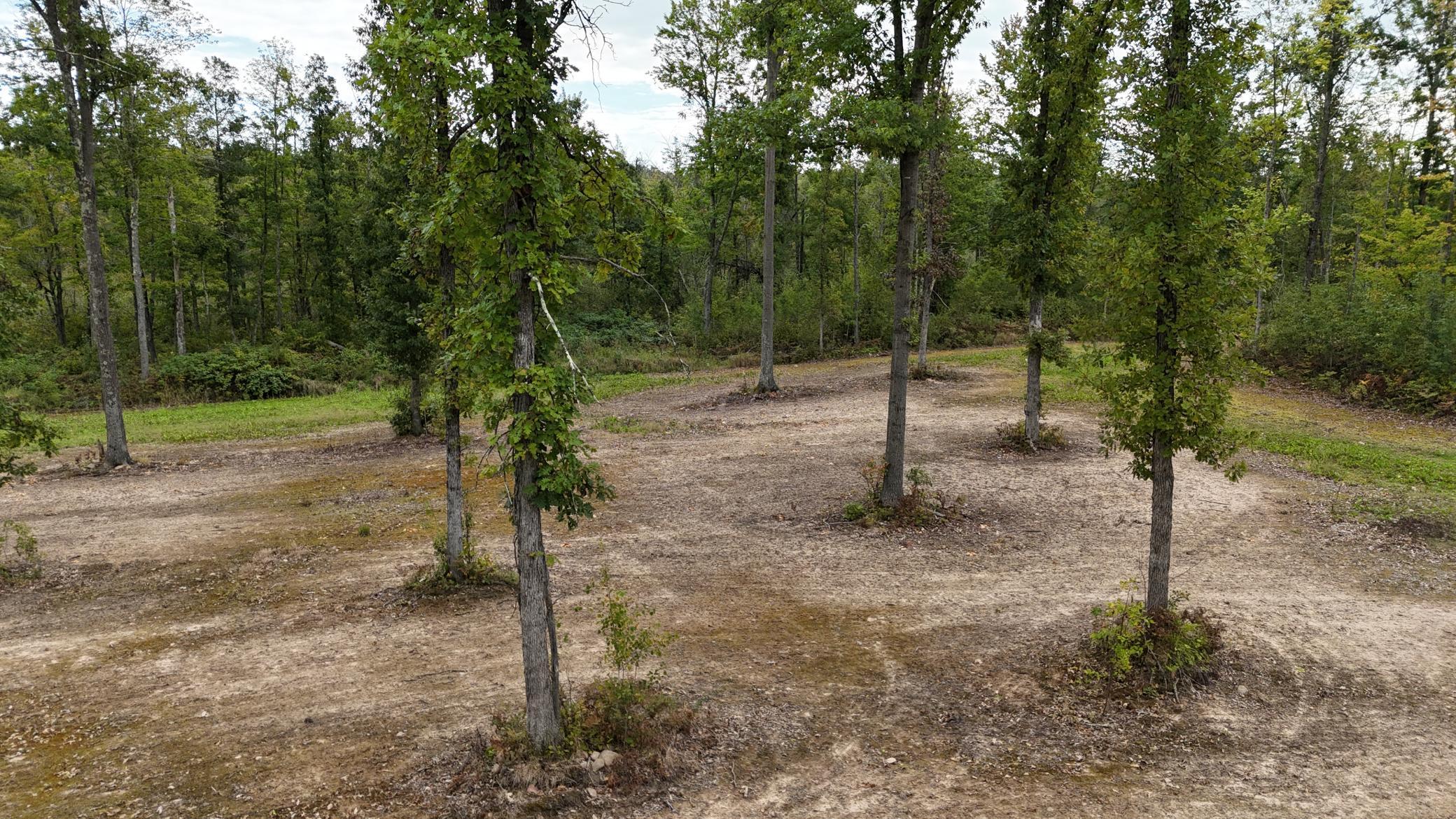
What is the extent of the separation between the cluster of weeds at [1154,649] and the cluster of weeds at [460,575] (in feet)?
20.7

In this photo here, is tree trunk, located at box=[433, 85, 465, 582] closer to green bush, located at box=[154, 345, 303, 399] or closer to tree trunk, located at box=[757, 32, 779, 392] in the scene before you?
tree trunk, located at box=[757, 32, 779, 392]

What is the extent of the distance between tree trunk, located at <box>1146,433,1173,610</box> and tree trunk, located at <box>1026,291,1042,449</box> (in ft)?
24.7

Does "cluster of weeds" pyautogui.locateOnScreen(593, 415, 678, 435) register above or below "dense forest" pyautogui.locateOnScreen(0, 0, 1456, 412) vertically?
below

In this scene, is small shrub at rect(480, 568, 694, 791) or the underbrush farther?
the underbrush

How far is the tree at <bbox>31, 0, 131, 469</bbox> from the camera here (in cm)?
1382

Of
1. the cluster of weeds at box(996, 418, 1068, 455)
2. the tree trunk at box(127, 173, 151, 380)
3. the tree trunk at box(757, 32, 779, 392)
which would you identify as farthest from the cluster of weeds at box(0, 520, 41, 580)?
the tree trunk at box(127, 173, 151, 380)

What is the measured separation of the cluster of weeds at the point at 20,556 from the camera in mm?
9266

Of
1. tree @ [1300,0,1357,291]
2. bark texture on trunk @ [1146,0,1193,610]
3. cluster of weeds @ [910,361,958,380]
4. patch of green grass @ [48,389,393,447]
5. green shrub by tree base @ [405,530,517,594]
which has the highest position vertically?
tree @ [1300,0,1357,291]

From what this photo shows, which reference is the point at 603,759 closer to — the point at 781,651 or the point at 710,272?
the point at 781,651

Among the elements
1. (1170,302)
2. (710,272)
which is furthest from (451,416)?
(710,272)

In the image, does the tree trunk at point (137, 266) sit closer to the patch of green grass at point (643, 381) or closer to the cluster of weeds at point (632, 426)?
the patch of green grass at point (643, 381)

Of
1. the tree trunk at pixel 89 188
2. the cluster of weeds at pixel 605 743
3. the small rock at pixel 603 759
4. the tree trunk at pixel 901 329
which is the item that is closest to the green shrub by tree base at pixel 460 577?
Result: the cluster of weeds at pixel 605 743

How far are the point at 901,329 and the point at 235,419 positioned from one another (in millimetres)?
19839

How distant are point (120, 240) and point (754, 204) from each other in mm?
26549
